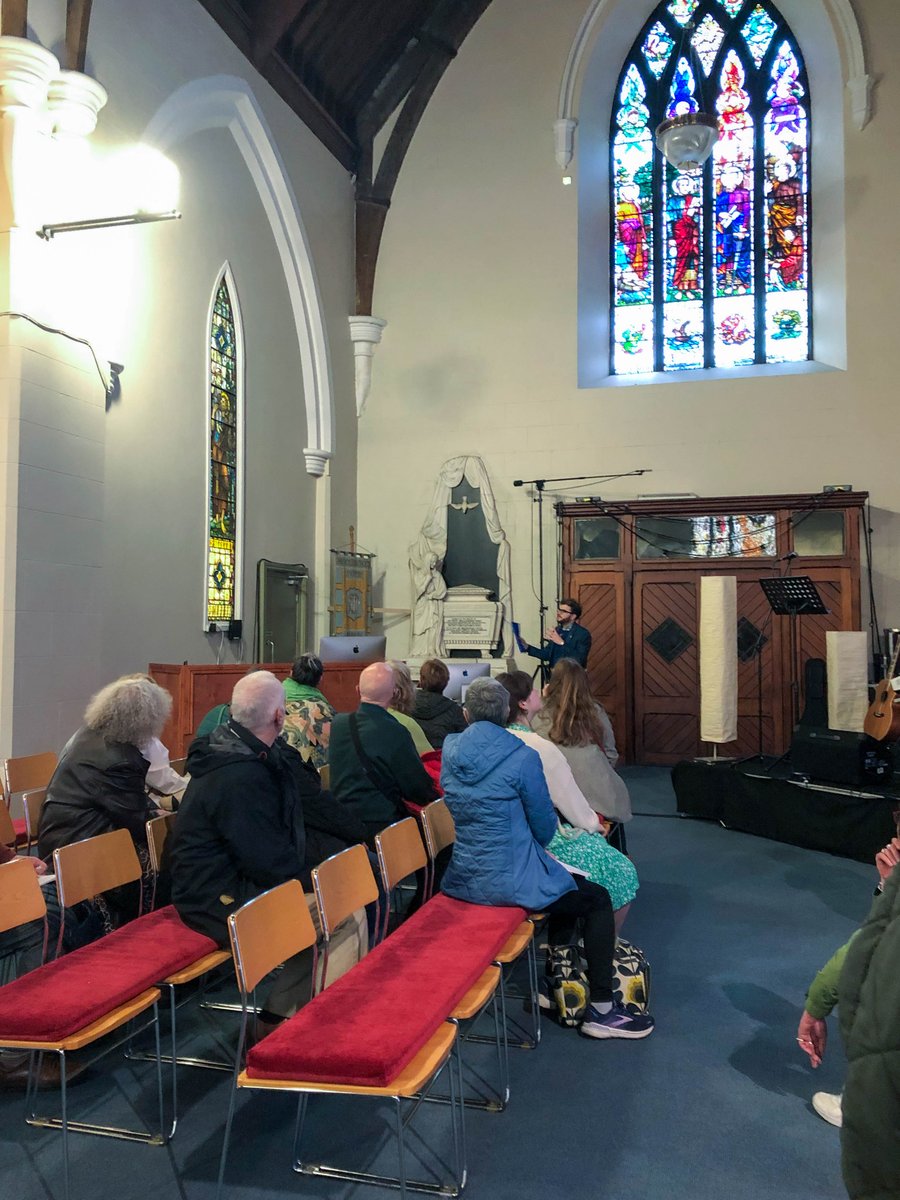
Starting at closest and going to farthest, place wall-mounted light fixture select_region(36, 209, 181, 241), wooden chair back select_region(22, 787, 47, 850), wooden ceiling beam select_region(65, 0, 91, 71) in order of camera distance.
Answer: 1. wooden chair back select_region(22, 787, 47, 850)
2. wall-mounted light fixture select_region(36, 209, 181, 241)
3. wooden ceiling beam select_region(65, 0, 91, 71)

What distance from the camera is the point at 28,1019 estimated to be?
7.91 ft

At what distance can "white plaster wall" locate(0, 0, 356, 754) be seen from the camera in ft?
20.1

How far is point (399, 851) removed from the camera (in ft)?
11.3

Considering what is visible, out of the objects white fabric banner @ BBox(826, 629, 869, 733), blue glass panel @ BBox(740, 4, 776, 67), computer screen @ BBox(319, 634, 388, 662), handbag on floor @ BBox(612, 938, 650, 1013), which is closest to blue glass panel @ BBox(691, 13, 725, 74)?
blue glass panel @ BBox(740, 4, 776, 67)

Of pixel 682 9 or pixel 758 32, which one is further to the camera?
pixel 682 9

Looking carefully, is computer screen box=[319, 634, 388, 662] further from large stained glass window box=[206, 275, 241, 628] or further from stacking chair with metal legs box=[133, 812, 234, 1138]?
stacking chair with metal legs box=[133, 812, 234, 1138]

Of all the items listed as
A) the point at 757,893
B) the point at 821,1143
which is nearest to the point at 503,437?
the point at 757,893

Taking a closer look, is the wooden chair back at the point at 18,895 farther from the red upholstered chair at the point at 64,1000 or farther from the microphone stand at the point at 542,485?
the microphone stand at the point at 542,485

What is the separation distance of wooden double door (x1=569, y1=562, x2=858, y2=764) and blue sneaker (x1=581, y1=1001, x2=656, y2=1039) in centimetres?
631

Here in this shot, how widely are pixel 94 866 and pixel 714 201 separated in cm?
1023

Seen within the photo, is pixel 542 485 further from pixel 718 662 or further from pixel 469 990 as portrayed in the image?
pixel 469 990

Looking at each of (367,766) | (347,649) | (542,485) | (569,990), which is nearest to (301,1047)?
(569,990)

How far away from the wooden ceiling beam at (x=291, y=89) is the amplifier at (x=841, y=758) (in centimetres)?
745

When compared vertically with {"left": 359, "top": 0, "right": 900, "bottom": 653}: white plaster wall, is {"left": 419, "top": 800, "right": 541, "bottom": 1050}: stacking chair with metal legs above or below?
below
